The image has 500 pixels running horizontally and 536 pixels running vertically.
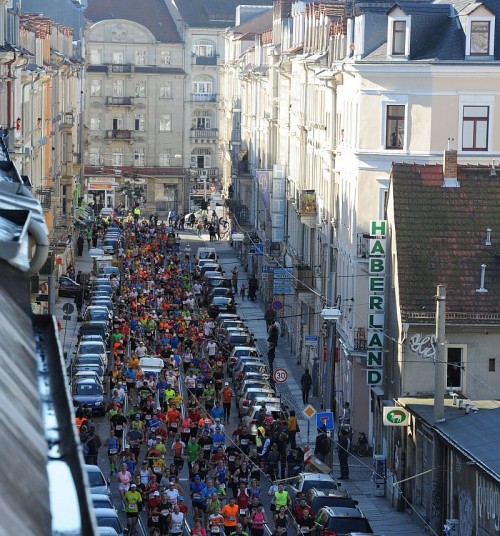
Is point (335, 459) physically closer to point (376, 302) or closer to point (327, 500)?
point (376, 302)

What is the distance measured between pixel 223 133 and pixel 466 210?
90246mm

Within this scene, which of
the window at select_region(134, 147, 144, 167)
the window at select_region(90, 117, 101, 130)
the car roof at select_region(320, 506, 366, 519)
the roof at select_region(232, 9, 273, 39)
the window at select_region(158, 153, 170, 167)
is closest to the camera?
the car roof at select_region(320, 506, 366, 519)

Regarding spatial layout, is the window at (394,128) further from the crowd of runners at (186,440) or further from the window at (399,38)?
the crowd of runners at (186,440)

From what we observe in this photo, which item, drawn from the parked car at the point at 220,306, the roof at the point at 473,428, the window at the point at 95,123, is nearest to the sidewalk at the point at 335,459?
the parked car at the point at 220,306

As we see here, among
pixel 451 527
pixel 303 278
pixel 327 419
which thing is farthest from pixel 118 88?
pixel 451 527

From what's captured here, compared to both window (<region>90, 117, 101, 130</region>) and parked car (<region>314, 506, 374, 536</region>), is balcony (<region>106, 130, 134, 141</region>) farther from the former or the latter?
parked car (<region>314, 506, 374, 536</region>)

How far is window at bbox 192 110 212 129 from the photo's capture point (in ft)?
448

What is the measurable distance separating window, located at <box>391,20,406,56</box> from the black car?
3037cm

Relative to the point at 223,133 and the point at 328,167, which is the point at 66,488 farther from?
the point at 223,133

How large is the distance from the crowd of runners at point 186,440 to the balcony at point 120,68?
66720 mm

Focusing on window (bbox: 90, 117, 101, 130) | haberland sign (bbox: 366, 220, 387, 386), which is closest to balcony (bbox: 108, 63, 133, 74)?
window (bbox: 90, 117, 101, 130)

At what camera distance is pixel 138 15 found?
448 ft

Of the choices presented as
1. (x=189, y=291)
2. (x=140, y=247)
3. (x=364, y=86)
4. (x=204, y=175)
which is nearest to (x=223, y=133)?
(x=204, y=175)

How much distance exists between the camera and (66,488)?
6.19 metres
